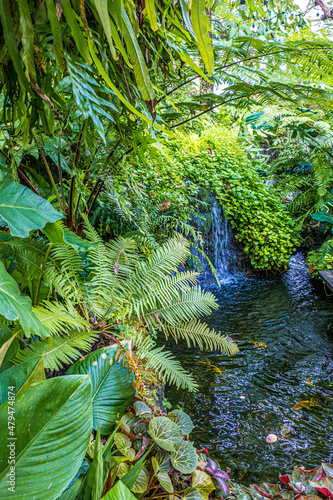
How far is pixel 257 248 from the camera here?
4613mm

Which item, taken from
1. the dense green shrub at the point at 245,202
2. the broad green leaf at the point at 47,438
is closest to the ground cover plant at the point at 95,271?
the broad green leaf at the point at 47,438

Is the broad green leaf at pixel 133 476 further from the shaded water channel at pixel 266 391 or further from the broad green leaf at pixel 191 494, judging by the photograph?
the shaded water channel at pixel 266 391

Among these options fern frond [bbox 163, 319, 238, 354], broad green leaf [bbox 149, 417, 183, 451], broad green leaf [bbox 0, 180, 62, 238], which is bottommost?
fern frond [bbox 163, 319, 238, 354]

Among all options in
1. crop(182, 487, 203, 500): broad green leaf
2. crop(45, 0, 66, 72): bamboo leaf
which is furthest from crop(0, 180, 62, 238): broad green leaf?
crop(182, 487, 203, 500): broad green leaf

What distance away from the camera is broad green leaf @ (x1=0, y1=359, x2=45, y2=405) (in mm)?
718

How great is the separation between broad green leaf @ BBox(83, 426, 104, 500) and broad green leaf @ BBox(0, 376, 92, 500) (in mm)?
55

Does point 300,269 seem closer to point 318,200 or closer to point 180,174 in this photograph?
point 318,200

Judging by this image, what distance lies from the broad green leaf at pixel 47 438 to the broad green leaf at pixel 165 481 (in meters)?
0.42

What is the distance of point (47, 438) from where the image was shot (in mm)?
575

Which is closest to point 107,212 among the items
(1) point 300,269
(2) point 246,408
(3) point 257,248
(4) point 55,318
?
(4) point 55,318

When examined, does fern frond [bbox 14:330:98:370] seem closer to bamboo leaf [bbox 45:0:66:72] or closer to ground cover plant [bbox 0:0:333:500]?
ground cover plant [bbox 0:0:333:500]

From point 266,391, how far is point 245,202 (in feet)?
11.0

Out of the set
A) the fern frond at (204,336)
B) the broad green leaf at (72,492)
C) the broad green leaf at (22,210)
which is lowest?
the fern frond at (204,336)

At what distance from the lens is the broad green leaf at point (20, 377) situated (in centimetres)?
72
